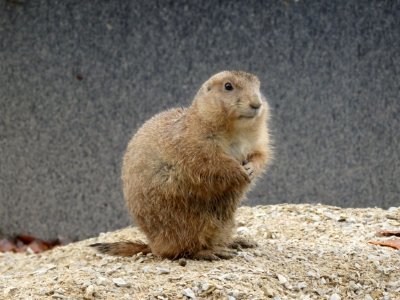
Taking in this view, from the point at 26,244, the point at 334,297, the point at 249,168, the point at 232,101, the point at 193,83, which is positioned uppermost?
the point at 232,101

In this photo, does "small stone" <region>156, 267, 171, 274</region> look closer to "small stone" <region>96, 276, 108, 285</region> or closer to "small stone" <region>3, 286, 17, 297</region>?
"small stone" <region>96, 276, 108, 285</region>

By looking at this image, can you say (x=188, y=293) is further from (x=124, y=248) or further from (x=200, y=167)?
(x=124, y=248)

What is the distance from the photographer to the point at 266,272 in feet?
11.5

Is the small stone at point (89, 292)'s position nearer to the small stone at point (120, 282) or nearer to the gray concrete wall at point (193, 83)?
the small stone at point (120, 282)

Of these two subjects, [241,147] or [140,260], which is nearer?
[241,147]

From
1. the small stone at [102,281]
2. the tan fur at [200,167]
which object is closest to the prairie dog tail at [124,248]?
the tan fur at [200,167]

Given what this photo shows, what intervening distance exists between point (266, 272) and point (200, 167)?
50cm

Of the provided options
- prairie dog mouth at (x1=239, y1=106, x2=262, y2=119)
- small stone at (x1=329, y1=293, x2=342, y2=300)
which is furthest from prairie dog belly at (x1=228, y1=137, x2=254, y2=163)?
small stone at (x1=329, y1=293, x2=342, y2=300)

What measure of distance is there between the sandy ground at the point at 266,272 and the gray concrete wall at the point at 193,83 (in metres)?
1.13

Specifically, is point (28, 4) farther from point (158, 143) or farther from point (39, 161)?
point (158, 143)

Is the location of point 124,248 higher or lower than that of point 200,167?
lower

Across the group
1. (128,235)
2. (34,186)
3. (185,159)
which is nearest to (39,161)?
(34,186)

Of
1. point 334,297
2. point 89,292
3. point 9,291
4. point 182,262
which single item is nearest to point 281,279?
point 334,297

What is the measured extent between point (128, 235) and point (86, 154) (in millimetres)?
1196
